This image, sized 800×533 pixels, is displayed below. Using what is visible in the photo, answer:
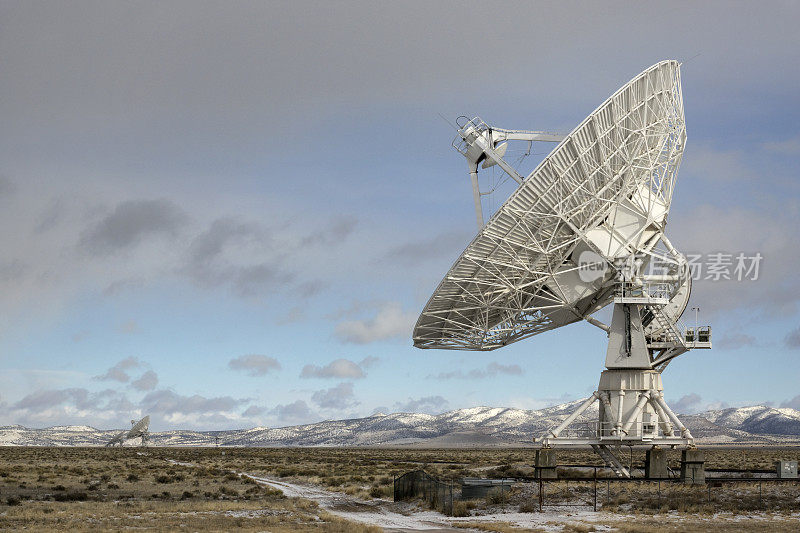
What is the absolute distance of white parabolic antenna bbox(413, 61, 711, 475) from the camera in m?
35.1

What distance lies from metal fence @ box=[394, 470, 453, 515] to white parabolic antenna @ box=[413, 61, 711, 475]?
214 inches

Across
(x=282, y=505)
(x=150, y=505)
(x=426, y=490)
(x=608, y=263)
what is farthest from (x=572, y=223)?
(x=150, y=505)

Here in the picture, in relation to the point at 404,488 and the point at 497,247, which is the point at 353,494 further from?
the point at 497,247

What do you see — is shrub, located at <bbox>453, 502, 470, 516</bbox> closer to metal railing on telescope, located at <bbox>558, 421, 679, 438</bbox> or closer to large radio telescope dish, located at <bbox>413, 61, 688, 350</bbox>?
metal railing on telescope, located at <bbox>558, 421, 679, 438</bbox>

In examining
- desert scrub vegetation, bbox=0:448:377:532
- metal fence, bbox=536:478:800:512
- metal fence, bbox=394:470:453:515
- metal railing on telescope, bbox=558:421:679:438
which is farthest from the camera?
metal railing on telescope, bbox=558:421:679:438

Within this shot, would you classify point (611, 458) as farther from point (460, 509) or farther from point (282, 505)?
point (282, 505)

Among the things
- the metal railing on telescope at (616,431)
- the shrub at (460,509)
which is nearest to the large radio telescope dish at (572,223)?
the metal railing on telescope at (616,431)

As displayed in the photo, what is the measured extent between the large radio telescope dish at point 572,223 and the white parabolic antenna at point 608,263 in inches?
2.2

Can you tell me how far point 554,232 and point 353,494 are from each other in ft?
63.6

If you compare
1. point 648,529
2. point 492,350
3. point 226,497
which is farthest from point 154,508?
point 648,529

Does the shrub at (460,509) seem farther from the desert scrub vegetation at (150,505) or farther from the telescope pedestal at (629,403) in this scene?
the telescope pedestal at (629,403)

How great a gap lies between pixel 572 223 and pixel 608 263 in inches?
110

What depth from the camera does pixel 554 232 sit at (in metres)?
35.4

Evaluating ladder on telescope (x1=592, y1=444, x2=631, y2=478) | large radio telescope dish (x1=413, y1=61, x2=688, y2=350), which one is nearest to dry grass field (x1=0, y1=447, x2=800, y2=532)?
ladder on telescope (x1=592, y1=444, x2=631, y2=478)
